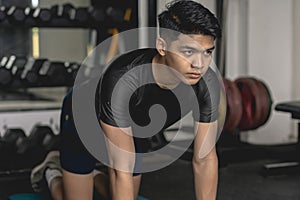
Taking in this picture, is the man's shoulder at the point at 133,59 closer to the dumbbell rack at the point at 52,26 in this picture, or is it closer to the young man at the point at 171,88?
the young man at the point at 171,88

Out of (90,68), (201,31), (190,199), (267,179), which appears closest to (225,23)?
(90,68)

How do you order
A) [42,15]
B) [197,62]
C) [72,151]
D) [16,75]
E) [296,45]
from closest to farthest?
1. [197,62]
2. [72,151]
3. [16,75]
4. [42,15]
5. [296,45]

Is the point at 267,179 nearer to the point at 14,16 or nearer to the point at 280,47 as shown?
the point at 280,47

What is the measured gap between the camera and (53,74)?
10.2 feet

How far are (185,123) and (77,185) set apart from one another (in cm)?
190

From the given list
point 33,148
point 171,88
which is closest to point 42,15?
point 33,148

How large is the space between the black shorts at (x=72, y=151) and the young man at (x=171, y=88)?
0.87ft

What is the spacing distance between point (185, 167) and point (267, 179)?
1.62 ft

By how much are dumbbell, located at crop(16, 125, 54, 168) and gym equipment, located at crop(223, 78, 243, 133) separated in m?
0.98

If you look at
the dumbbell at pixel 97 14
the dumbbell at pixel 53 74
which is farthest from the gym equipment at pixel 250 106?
the dumbbell at pixel 53 74

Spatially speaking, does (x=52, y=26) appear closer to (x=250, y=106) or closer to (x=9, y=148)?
(x=9, y=148)

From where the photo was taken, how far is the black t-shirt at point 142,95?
1546 millimetres

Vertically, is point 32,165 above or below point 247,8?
below

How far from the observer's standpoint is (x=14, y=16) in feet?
10.2
